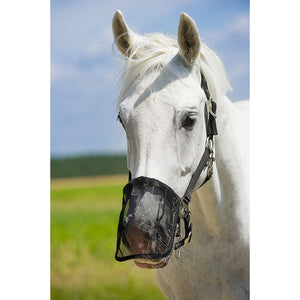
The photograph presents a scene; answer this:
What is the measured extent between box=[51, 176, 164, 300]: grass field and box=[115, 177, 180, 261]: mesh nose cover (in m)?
1.04

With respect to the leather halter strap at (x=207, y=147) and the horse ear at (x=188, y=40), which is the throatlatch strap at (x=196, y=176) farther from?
the horse ear at (x=188, y=40)

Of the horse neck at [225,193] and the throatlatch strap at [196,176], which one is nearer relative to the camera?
the throatlatch strap at [196,176]

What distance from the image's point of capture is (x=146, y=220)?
117 centimetres

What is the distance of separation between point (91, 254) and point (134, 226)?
6.38 ft

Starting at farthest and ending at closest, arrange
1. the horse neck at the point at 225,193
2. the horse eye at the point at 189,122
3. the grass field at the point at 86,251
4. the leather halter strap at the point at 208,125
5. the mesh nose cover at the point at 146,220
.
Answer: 1. the grass field at the point at 86,251
2. the horse neck at the point at 225,193
3. the leather halter strap at the point at 208,125
4. the horse eye at the point at 189,122
5. the mesh nose cover at the point at 146,220

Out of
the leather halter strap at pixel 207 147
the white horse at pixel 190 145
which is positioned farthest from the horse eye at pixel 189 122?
the leather halter strap at pixel 207 147

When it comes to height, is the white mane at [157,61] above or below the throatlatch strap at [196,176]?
above

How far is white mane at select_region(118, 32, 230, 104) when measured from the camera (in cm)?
140

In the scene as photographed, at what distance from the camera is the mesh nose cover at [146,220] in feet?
3.86

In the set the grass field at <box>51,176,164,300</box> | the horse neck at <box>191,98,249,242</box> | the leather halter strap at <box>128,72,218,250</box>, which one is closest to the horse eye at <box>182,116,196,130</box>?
the leather halter strap at <box>128,72,218,250</box>

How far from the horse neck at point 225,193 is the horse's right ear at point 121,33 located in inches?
17.5

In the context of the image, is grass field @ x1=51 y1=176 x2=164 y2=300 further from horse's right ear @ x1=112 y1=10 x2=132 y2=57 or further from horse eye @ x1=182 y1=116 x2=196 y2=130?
horse eye @ x1=182 y1=116 x2=196 y2=130

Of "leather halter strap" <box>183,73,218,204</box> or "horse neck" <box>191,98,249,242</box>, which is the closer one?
"leather halter strap" <box>183,73,218,204</box>

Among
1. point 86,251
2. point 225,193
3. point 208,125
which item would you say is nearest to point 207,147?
point 208,125
